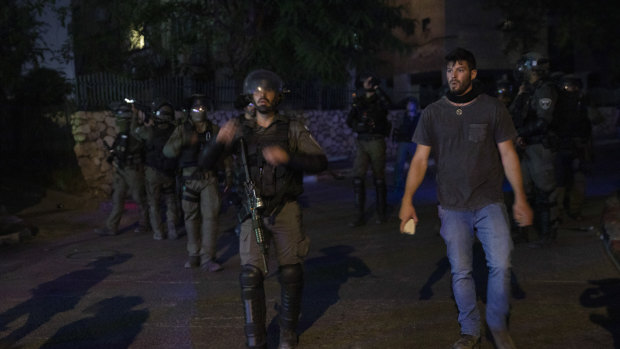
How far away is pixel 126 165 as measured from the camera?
9453 millimetres

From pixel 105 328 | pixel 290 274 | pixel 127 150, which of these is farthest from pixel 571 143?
pixel 105 328

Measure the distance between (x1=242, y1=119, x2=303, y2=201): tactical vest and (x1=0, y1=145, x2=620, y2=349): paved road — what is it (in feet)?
3.65

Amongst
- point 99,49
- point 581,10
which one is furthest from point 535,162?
point 581,10

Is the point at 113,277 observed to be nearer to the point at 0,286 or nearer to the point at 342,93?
the point at 0,286

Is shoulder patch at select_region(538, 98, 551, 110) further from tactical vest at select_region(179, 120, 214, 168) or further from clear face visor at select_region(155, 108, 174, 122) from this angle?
clear face visor at select_region(155, 108, 174, 122)

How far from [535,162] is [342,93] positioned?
14.4m

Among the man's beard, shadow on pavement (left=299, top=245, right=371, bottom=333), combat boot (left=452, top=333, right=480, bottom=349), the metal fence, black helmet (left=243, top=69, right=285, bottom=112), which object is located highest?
the metal fence

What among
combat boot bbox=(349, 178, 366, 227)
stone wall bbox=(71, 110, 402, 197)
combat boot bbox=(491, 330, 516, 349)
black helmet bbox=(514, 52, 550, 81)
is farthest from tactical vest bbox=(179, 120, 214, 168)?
stone wall bbox=(71, 110, 402, 197)

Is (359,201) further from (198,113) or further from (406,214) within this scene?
(406,214)

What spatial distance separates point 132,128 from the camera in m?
9.54

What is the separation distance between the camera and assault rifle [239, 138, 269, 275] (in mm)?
4473

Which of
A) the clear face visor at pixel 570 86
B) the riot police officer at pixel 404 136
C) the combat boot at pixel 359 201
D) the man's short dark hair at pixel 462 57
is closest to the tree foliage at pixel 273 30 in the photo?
the riot police officer at pixel 404 136

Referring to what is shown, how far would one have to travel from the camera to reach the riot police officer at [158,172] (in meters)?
8.63

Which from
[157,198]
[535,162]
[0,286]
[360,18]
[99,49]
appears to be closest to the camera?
[0,286]
